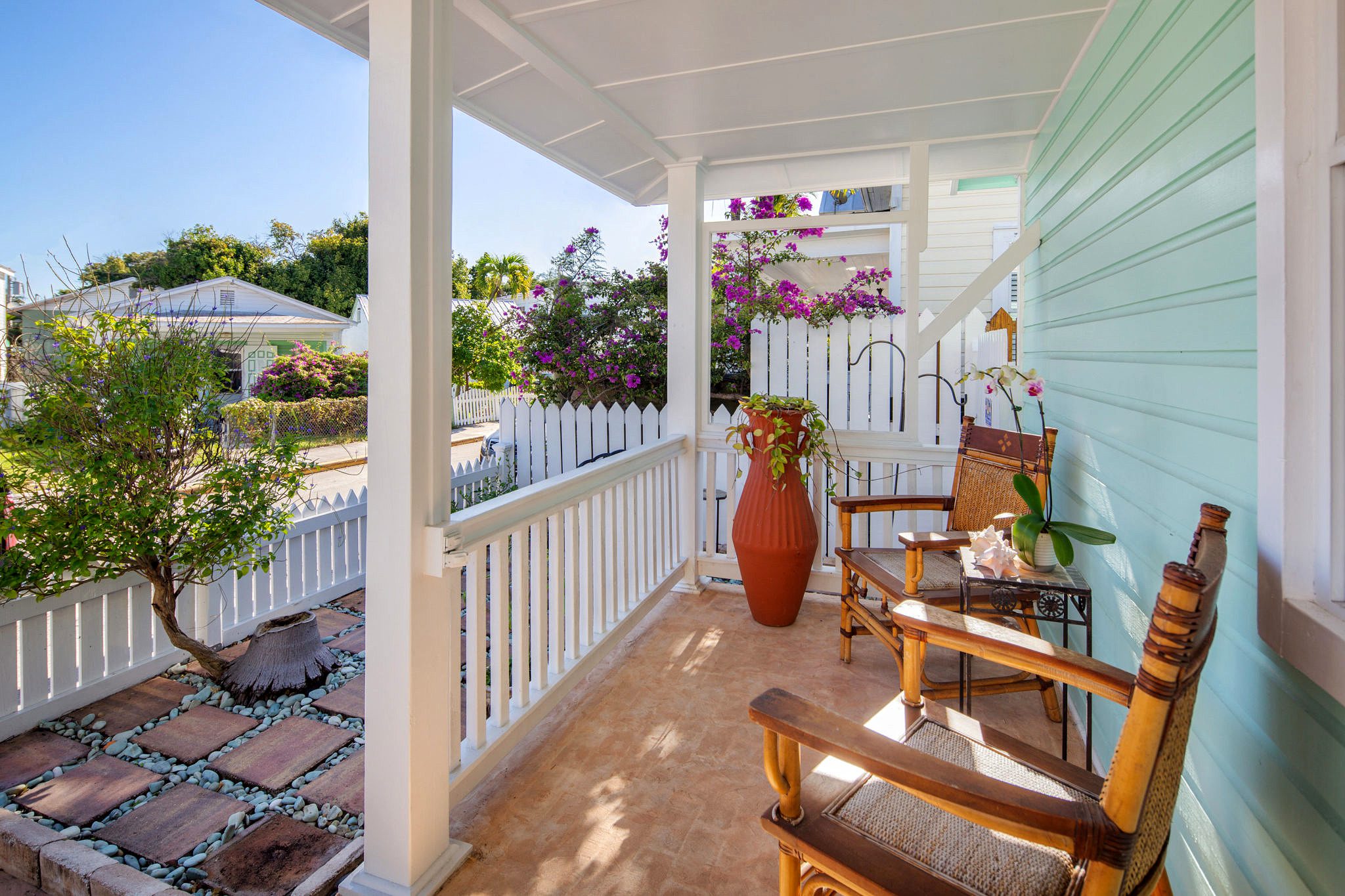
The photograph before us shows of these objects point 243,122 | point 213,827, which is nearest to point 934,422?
point 213,827

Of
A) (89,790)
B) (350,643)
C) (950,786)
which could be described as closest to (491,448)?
(350,643)

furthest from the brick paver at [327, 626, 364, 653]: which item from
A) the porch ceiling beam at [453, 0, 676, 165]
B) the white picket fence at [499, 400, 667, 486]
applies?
the porch ceiling beam at [453, 0, 676, 165]

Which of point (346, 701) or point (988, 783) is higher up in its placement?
point (988, 783)

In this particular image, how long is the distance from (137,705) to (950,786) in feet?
9.51

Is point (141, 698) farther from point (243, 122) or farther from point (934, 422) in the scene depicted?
point (243, 122)

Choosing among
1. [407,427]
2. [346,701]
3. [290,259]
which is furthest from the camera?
[290,259]

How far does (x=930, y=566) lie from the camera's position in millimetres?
2547

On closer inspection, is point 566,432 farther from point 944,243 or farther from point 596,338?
point 944,243

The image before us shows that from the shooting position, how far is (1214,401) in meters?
1.23

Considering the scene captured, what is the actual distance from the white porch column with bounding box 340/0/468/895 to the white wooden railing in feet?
0.46

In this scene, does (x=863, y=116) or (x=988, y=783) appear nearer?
(x=988, y=783)

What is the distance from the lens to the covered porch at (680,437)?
128 centimetres

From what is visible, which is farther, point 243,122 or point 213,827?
point 243,122

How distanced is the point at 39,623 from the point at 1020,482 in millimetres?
3213
